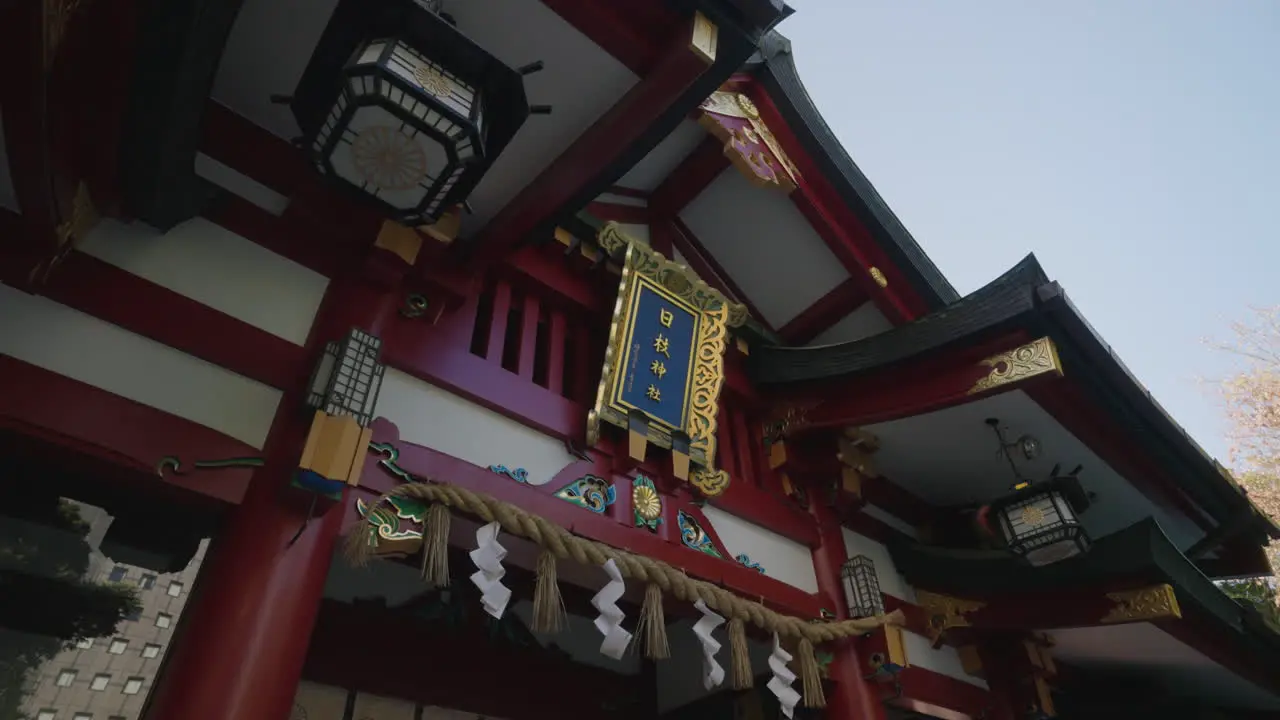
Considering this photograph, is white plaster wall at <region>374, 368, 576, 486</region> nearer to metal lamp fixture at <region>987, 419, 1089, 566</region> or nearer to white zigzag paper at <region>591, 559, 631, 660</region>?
white zigzag paper at <region>591, 559, 631, 660</region>

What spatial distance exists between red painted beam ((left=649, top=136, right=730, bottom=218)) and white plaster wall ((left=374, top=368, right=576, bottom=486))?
2.75m

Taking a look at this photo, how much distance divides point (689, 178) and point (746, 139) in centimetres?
76

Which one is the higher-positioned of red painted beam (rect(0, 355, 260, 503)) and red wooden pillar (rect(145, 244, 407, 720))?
red painted beam (rect(0, 355, 260, 503))

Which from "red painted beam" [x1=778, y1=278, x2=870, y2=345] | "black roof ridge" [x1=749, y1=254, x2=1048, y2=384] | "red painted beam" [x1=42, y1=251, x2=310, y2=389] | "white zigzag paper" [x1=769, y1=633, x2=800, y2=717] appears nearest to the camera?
"red painted beam" [x1=42, y1=251, x2=310, y2=389]

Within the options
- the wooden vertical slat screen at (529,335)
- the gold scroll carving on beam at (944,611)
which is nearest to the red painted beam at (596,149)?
the wooden vertical slat screen at (529,335)

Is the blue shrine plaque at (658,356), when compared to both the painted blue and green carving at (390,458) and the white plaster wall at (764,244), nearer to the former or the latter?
the painted blue and green carving at (390,458)

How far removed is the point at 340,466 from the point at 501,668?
2.55 metres

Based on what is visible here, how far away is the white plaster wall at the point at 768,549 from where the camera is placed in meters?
4.58

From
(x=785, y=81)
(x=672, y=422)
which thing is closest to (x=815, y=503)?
(x=672, y=422)

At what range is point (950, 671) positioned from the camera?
5.67 metres

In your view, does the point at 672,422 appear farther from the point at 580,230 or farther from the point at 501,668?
the point at 501,668

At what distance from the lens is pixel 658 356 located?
15.0 ft

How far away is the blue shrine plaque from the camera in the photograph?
14.4 feet

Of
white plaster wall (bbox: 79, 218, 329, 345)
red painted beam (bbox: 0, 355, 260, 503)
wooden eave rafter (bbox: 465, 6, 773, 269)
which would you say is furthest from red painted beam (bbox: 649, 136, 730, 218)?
red painted beam (bbox: 0, 355, 260, 503)
